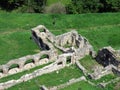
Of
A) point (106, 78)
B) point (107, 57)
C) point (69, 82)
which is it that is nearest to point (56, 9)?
point (107, 57)

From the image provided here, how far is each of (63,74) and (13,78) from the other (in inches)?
290

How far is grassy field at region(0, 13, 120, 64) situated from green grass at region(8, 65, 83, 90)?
9.81m

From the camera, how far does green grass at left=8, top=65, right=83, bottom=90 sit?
5676cm

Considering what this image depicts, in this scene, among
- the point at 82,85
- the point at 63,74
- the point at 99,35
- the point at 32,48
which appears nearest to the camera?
the point at 82,85

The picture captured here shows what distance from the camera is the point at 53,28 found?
77938 mm

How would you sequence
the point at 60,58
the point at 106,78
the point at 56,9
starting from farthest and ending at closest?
the point at 56,9, the point at 60,58, the point at 106,78

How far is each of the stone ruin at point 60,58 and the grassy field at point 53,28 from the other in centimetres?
413

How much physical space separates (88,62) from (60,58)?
4.87 metres

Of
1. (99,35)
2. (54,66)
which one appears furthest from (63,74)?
(99,35)

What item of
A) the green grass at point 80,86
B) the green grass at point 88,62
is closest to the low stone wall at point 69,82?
the green grass at point 80,86

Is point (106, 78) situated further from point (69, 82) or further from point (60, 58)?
point (60, 58)

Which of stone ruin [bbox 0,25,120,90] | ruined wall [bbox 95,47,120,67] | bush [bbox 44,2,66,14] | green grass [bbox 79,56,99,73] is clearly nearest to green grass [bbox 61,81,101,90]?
stone ruin [bbox 0,25,120,90]

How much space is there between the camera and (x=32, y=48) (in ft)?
229

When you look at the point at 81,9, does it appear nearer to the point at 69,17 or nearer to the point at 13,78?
the point at 69,17
